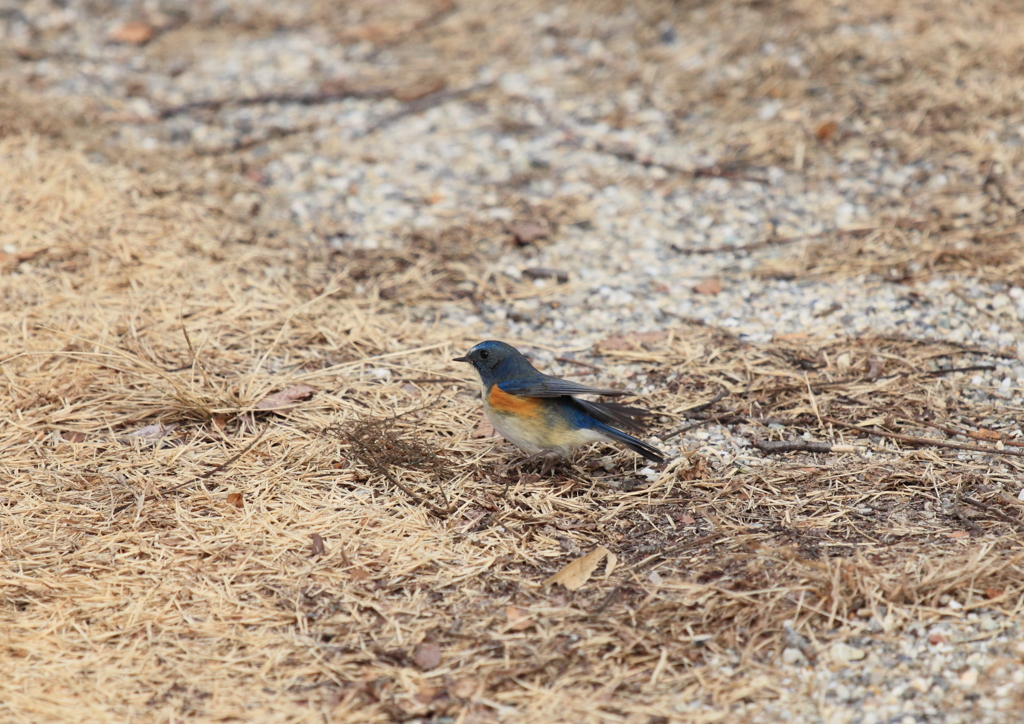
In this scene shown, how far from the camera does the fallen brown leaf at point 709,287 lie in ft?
18.5

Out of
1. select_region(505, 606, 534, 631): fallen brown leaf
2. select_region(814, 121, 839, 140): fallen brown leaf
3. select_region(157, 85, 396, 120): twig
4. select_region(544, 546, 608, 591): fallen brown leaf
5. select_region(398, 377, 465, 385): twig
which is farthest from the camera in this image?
select_region(157, 85, 396, 120): twig

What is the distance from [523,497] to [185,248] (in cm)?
296

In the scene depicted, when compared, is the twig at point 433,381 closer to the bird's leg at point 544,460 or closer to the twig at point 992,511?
the bird's leg at point 544,460

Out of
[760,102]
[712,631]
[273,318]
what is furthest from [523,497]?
[760,102]

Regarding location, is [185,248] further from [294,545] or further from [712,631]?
[712,631]

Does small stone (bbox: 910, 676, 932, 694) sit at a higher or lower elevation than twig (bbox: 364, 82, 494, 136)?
lower

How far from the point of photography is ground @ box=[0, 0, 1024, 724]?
2984mm

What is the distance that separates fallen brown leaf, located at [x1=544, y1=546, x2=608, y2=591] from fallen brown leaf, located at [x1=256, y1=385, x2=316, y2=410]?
1657 mm

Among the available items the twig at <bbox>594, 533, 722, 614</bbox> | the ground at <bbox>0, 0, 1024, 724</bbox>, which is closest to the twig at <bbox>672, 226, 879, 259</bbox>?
the ground at <bbox>0, 0, 1024, 724</bbox>

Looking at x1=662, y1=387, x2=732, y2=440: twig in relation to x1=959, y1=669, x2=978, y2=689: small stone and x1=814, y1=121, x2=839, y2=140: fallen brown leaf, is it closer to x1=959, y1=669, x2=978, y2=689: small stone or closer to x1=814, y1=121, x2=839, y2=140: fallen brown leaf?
x1=959, y1=669, x2=978, y2=689: small stone

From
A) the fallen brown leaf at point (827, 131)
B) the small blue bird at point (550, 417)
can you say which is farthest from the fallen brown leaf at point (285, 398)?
the fallen brown leaf at point (827, 131)

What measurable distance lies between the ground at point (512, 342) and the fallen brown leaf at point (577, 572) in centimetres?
2

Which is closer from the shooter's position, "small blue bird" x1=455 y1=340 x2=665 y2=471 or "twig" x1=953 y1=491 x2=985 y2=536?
"twig" x1=953 y1=491 x2=985 y2=536

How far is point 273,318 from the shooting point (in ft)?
16.6
